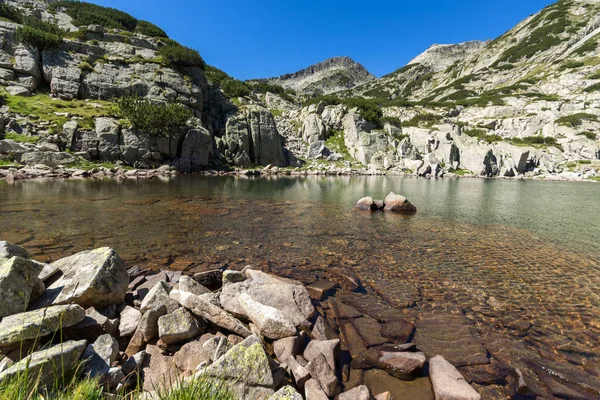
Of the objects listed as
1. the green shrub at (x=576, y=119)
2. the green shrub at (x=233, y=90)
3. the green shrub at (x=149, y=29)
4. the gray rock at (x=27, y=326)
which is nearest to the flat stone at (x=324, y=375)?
the gray rock at (x=27, y=326)

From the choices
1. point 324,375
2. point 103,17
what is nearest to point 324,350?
point 324,375

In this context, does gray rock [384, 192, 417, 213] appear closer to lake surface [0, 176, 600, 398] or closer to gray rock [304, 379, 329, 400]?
lake surface [0, 176, 600, 398]

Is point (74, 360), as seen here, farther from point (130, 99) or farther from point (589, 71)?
point (589, 71)

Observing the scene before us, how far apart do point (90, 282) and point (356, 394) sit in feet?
20.9

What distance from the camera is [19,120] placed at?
46.5 meters

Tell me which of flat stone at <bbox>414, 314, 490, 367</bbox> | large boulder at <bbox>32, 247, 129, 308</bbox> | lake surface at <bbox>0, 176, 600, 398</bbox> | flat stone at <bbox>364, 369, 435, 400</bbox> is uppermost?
large boulder at <bbox>32, 247, 129, 308</bbox>

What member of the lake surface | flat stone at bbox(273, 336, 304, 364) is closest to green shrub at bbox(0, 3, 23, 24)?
the lake surface

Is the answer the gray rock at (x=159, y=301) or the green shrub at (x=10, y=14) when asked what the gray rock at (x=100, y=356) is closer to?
the gray rock at (x=159, y=301)

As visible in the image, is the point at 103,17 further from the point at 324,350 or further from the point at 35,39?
the point at 324,350

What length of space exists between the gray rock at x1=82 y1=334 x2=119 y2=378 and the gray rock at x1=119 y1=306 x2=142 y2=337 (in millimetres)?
1132

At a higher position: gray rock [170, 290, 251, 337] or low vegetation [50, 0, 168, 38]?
low vegetation [50, 0, 168, 38]

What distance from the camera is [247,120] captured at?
74.6 meters

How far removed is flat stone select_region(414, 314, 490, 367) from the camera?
20.0 feet

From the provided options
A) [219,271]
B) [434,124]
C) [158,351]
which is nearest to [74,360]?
[158,351]
